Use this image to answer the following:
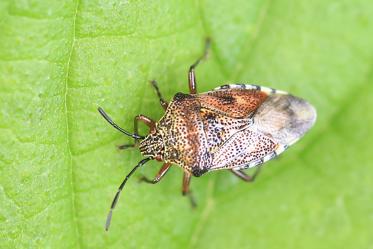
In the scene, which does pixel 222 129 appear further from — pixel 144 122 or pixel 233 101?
pixel 144 122

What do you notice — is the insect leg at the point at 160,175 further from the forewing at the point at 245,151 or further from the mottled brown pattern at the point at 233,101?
the mottled brown pattern at the point at 233,101

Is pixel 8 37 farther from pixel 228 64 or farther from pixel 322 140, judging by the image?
pixel 322 140

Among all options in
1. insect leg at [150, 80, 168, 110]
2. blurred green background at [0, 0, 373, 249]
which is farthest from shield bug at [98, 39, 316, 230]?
blurred green background at [0, 0, 373, 249]

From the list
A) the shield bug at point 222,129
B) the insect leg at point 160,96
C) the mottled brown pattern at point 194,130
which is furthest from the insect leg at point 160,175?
the insect leg at point 160,96

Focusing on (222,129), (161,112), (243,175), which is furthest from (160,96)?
(243,175)

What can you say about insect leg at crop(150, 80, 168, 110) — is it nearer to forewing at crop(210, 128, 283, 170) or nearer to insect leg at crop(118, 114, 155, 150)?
insect leg at crop(118, 114, 155, 150)

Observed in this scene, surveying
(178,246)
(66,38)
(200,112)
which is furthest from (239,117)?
(66,38)
